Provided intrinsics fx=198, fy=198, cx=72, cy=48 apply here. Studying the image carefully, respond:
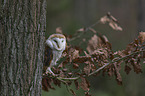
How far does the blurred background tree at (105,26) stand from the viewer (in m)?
4.41

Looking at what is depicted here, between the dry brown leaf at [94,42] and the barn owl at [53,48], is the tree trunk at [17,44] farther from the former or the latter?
the dry brown leaf at [94,42]

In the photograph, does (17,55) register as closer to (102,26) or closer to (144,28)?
(144,28)

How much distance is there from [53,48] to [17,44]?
0.31 m

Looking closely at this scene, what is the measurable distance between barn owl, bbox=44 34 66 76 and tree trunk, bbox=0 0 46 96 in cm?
21

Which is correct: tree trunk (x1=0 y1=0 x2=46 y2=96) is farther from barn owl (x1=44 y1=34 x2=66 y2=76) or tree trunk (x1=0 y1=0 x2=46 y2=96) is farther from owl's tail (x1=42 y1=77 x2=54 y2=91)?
owl's tail (x1=42 y1=77 x2=54 y2=91)

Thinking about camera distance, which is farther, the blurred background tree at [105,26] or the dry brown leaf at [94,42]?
the blurred background tree at [105,26]

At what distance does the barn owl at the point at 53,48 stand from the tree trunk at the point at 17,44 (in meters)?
0.21

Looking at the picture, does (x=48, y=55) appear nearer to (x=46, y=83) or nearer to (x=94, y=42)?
(x=46, y=83)

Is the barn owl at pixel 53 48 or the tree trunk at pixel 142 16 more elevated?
the tree trunk at pixel 142 16

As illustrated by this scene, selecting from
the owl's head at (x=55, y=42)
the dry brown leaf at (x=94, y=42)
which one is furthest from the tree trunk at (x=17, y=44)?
the dry brown leaf at (x=94, y=42)

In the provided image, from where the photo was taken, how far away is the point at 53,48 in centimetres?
142

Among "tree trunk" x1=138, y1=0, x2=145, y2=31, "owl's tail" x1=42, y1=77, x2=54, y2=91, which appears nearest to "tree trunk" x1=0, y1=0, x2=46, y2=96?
"owl's tail" x1=42, y1=77, x2=54, y2=91

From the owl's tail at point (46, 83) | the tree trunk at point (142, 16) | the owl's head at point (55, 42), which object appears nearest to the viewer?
the owl's head at point (55, 42)

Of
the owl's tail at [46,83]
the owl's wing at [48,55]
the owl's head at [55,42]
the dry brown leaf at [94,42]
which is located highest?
the dry brown leaf at [94,42]
